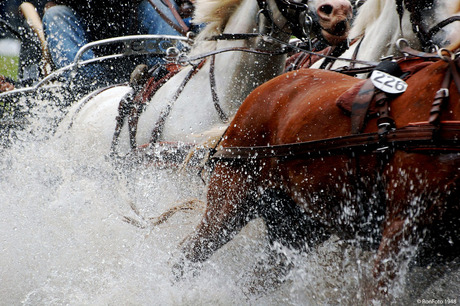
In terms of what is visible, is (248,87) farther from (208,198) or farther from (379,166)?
(379,166)

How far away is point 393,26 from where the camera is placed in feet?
9.46

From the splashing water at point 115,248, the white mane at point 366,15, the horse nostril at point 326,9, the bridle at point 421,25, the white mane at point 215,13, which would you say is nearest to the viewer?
the splashing water at point 115,248

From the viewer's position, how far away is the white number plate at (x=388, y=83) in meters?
1.80

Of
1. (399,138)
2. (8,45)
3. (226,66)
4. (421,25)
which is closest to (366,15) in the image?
(421,25)

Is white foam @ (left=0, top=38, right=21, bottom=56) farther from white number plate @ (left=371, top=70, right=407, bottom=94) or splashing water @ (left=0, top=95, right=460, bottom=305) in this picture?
white number plate @ (left=371, top=70, right=407, bottom=94)

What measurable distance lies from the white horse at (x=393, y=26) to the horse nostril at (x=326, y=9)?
31 centimetres

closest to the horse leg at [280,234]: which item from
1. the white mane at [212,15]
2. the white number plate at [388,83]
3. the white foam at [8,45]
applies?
the white number plate at [388,83]

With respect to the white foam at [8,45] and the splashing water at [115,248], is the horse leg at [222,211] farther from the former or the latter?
the white foam at [8,45]

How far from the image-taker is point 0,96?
5.18 metres

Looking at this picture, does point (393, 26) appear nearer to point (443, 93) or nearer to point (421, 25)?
point (421, 25)

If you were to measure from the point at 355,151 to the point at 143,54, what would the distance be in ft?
9.70

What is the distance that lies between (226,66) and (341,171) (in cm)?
147

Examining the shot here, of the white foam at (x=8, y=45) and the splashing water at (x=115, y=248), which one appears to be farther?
the white foam at (x=8, y=45)

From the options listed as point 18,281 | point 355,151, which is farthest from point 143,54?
point 355,151
